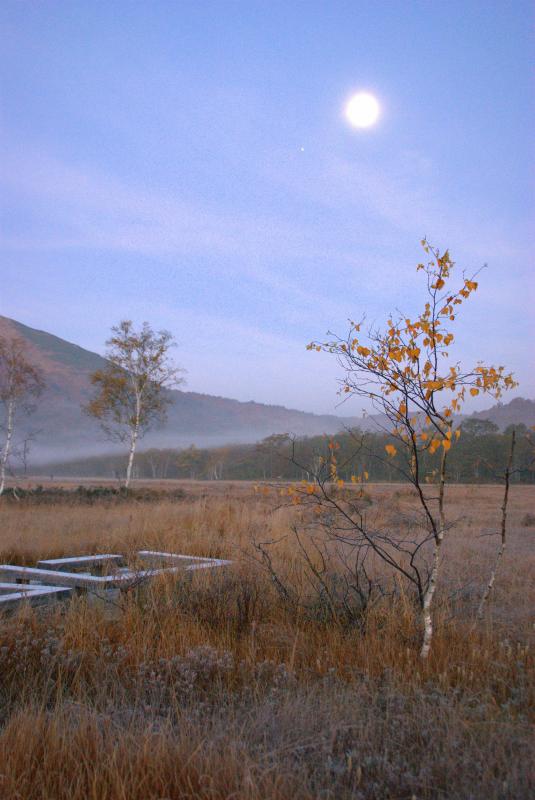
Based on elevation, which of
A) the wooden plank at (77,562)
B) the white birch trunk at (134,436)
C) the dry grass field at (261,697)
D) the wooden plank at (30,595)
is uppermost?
the white birch trunk at (134,436)

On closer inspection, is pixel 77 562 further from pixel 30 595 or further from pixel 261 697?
pixel 261 697

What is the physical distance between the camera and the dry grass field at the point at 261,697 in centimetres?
237

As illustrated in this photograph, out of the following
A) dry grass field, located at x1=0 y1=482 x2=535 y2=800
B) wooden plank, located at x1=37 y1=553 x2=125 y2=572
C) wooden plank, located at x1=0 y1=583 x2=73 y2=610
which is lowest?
wooden plank, located at x1=37 y1=553 x2=125 y2=572

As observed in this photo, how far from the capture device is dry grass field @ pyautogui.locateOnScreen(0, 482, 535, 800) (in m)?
2.37

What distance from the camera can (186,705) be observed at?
3430 mm

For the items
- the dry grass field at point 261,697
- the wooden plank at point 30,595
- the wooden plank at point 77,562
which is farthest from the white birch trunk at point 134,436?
the wooden plank at point 30,595

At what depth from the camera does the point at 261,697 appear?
11.3 feet

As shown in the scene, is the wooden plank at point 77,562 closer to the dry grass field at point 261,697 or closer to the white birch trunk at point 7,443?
the dry grass field at point 261,697

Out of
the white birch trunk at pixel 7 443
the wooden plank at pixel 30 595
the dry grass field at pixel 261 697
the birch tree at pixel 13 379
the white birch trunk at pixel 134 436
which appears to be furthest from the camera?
the white birch trunk at pixel 134 436

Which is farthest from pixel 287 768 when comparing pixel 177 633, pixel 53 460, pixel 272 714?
pixel 53 460

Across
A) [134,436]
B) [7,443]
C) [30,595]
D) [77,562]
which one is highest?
[134,436]

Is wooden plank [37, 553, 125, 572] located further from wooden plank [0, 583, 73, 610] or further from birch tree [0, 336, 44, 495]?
birch tree [0, 336, 44, 495]

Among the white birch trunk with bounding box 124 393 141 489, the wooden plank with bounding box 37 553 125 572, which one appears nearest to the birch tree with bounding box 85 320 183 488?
the white birch trunk with bounding box 124 393 141 489

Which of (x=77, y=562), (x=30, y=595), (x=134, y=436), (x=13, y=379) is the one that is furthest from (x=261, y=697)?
(x=134, y=436)
